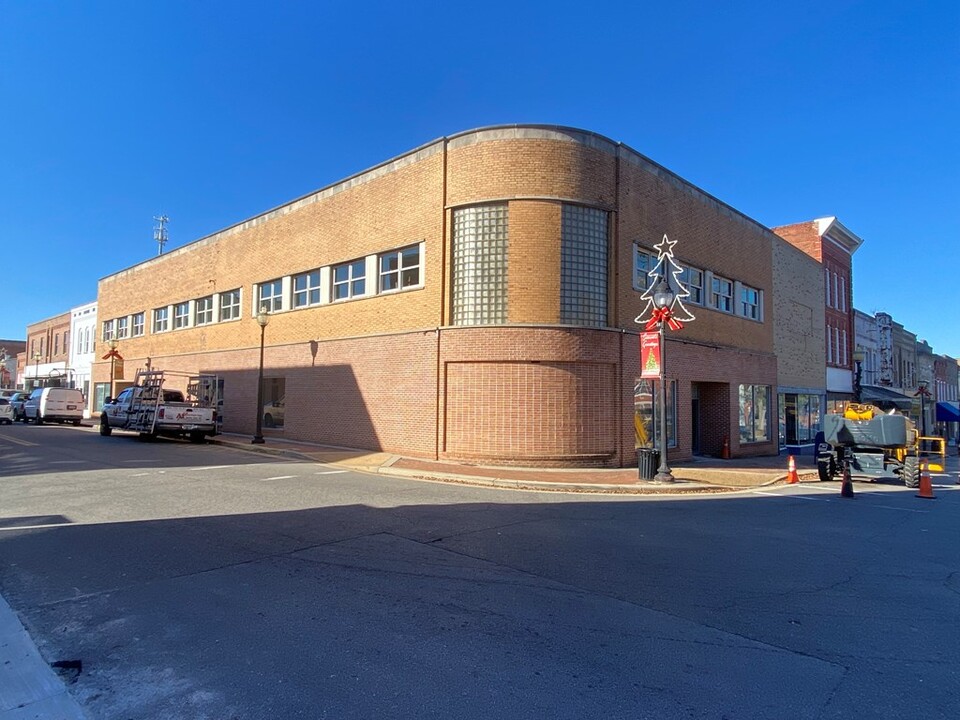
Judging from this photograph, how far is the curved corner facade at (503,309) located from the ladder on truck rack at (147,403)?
352 cm

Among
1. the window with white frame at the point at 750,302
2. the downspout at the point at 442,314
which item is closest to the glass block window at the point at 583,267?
→ the downspout at the point at 442,314

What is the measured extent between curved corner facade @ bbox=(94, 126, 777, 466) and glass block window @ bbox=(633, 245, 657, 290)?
0.23ft

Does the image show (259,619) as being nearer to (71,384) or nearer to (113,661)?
(113,661)

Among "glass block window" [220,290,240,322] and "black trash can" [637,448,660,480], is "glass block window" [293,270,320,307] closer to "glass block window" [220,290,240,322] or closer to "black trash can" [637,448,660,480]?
"glass block window" [220,290,240,322]

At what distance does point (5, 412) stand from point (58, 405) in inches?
178

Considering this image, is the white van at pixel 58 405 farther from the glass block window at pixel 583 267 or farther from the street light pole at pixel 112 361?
the glass block window at pixel 583 267

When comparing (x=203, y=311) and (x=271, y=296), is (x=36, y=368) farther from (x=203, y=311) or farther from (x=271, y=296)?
(x=271, y=296)

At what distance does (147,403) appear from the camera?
23109mm

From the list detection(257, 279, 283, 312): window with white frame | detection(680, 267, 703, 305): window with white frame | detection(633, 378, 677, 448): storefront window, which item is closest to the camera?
detection(633, 378, 677, 448): storefront window

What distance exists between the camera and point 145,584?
5926 mm

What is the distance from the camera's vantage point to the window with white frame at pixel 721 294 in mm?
23312

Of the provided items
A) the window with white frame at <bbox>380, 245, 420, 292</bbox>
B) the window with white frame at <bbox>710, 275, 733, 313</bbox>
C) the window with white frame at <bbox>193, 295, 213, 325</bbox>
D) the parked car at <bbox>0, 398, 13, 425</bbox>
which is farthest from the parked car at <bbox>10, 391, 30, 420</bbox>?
the window with white frame at <bbox>710, 275, 733, 313</bbox>

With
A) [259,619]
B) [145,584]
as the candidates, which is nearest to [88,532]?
[145,584]

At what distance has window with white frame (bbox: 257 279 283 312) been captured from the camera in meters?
24.9
